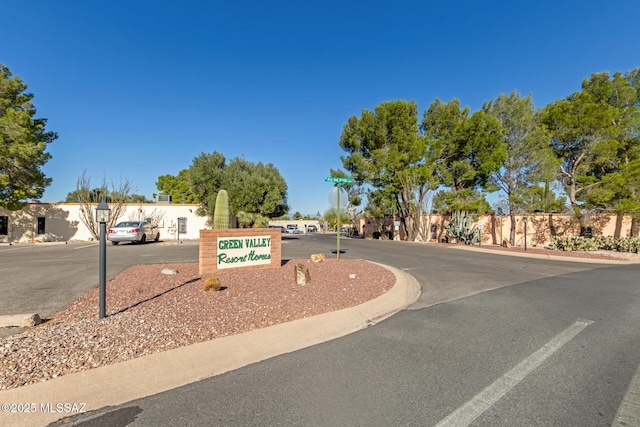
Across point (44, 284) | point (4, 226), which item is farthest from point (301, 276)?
point (4, 226)

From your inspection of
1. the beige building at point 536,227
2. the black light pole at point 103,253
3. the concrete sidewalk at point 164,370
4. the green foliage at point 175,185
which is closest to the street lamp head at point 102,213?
the black light pole at point 103,253

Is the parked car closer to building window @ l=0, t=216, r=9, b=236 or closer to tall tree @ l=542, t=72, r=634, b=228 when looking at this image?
building window @ l=0, t=216, r=9, b=236

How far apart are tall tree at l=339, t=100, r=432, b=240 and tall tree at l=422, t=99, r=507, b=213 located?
5.96 feet

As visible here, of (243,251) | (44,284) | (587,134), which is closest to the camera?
(44,284)

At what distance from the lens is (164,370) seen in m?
3.21

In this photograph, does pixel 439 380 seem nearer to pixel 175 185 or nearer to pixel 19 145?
pixel 19 145

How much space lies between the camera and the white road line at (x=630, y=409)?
7.92ft

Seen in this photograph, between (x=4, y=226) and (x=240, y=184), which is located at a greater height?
(x=240, y=184)

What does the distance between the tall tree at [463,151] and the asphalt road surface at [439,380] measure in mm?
18942

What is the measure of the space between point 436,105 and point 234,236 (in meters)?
25.2

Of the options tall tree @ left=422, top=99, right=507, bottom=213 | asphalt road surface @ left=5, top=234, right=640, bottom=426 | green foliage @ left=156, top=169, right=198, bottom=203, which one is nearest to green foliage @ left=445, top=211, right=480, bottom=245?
tall tree @ left=422, top=99, right=507, bottom=213

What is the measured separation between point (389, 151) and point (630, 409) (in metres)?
24.7

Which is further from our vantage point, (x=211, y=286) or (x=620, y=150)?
(x=620, y=150)

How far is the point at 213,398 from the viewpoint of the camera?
2.77 meters
